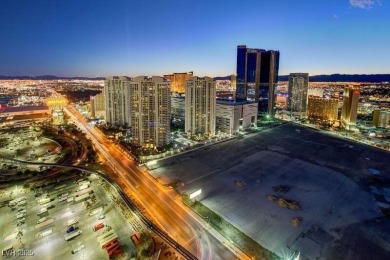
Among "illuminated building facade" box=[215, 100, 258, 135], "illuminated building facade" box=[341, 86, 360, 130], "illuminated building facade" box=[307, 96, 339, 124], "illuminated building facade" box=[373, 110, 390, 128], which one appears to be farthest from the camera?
"illuminated building facade" box=[307, 96, 339, 124]

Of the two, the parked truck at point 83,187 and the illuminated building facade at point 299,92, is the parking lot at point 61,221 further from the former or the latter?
the illuminated building facade at point 299,92

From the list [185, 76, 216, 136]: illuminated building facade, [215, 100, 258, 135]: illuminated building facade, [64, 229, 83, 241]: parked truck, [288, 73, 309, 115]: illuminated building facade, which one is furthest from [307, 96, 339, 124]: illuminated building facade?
[64, 229, 83, 241]: parked truck

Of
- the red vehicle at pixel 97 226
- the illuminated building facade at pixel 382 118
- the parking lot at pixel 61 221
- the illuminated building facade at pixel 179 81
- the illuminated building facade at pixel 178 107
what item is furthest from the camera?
the illuminated building facade at pixel 179 81

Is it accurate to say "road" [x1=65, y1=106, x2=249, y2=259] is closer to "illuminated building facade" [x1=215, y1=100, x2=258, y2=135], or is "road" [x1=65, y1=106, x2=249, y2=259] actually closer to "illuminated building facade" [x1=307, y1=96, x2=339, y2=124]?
"illuminated building facade" [x1=215, y1=100, x2=258, y2=135]

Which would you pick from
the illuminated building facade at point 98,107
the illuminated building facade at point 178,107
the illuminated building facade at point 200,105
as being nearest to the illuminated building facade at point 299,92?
the illuminated building facade at point 178,107

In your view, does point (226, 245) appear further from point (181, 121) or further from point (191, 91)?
point (181, 121)

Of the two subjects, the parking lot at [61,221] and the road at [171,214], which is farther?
the road at [171,214]

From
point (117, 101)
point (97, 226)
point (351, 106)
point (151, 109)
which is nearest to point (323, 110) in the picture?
point (351, 106)
